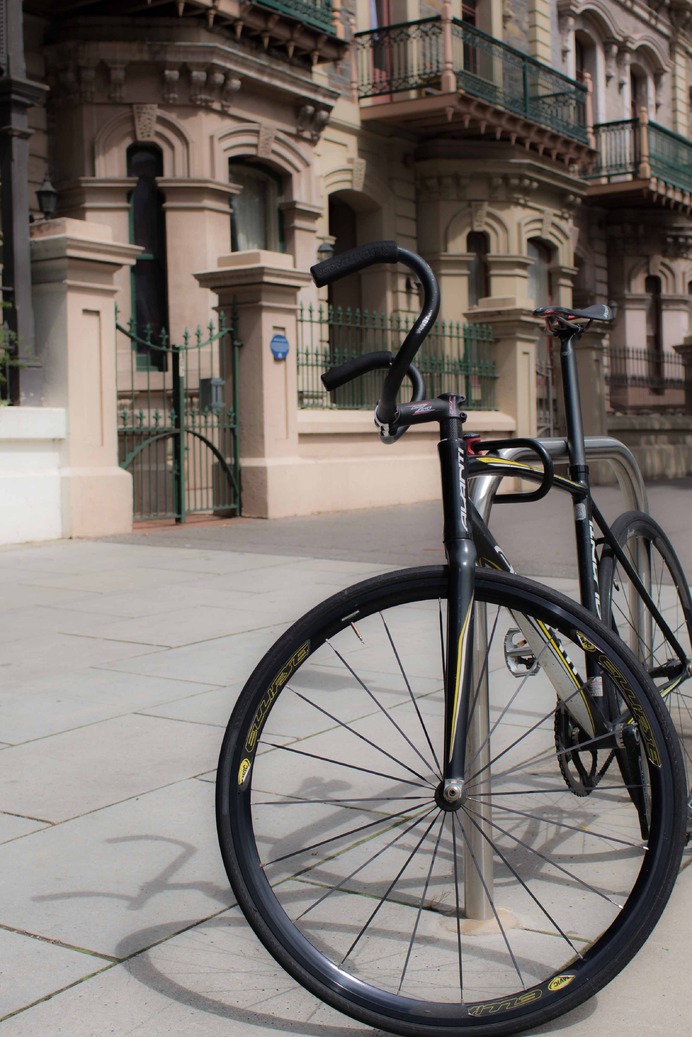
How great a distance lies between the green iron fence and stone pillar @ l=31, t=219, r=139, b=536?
9.17 ft

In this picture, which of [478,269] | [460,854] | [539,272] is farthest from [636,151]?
[460,854]

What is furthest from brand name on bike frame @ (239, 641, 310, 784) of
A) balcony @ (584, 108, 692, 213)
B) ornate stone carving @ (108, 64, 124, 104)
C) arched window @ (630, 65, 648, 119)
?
arched window @ (630, 65, 648, 119)

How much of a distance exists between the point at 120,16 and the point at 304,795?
45.4 ft

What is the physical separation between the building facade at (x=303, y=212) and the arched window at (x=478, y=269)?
0.15ft

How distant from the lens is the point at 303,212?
58.6ft

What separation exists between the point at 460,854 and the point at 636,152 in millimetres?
Result: 24989

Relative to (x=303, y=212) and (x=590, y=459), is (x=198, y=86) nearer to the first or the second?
(x=303, y=212)

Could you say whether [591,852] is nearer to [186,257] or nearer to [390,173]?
[186,257]

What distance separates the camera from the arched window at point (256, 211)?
57.4 feet

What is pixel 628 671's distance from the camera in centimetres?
219

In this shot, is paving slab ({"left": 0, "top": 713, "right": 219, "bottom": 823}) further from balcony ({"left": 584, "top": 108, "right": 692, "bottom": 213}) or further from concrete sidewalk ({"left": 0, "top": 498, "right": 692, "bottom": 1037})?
balcony ({"left": 584, "top": 108, "right": 692, "bottom": 213})

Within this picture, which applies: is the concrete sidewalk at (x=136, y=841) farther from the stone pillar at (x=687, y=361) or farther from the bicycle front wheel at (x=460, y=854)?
the stone pillar at (x=687, y=361)

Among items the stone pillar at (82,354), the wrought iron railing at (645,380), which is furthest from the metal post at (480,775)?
the wrought iron railing at (645,380)

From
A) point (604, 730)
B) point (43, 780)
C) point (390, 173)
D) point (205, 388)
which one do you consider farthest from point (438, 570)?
point (390, 173)
